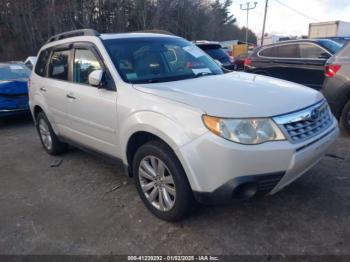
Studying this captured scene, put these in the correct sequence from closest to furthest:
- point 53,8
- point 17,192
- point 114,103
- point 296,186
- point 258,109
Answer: point 258,109 → point 114,103 → point 296,186 → point 17,192 → point 53,8

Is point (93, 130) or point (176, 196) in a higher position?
point (93, 130)

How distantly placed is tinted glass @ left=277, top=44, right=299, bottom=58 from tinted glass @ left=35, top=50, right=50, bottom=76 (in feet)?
17.9

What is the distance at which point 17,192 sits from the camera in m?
3.91

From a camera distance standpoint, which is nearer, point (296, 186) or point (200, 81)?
point (200, 81)

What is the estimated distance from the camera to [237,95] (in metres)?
2.73

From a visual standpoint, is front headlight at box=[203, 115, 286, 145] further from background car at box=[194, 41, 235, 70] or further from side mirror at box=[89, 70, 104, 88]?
background car at box=[194, 41, 235, 70]

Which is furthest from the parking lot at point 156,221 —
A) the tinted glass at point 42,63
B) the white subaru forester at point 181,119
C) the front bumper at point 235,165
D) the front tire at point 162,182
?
the tinted glass at point 42,63

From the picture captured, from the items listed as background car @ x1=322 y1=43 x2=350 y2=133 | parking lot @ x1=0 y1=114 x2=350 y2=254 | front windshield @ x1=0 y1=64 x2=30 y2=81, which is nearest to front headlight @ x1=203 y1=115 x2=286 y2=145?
parking lot @ x1=0 y1=114 x2=350 y2=254

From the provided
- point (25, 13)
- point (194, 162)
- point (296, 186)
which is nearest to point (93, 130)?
point (194, 162)

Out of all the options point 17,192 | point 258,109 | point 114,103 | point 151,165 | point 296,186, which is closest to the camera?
point 258,109

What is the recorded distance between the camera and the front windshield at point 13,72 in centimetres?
765

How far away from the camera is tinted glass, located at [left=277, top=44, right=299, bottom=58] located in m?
7.60

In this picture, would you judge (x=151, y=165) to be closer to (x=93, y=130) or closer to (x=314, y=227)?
(x=93, y=130)

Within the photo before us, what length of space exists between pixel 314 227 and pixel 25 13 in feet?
97.1
